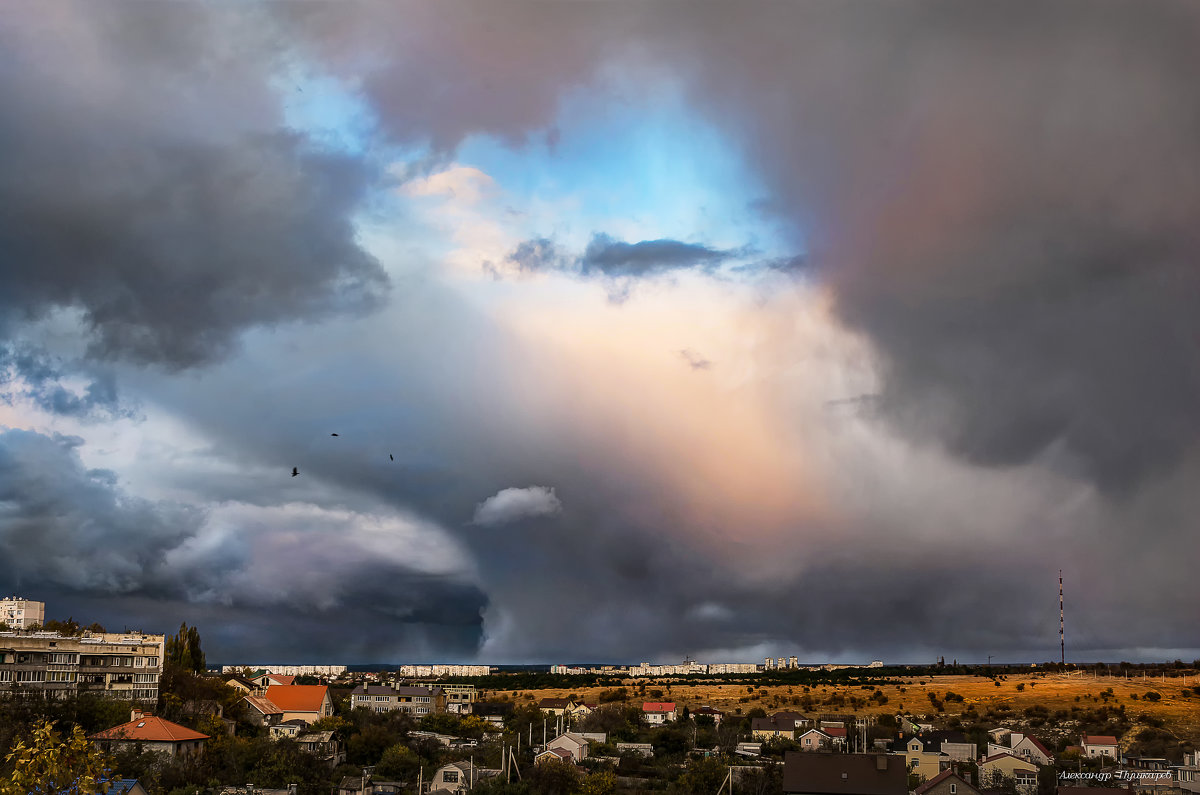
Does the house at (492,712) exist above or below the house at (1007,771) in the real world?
above

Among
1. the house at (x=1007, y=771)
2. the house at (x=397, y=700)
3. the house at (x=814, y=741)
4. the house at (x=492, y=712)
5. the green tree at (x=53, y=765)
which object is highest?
the green tree at (x=53, y=765)

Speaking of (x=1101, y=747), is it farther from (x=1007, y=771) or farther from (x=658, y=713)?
(x=658, y=713)

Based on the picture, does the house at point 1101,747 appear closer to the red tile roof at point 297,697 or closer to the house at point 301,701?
the house at point 301,701

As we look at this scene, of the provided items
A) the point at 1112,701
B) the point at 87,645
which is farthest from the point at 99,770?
the point at 1112,701

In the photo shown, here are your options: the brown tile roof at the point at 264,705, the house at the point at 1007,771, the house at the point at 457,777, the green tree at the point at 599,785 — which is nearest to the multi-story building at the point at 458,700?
the brown tile roof at the point at 264,705

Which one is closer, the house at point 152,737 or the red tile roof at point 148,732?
the house at point 152,737

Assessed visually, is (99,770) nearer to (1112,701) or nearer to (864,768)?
(864,768)

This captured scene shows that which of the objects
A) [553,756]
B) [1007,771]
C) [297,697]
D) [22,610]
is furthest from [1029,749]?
[22,610]
